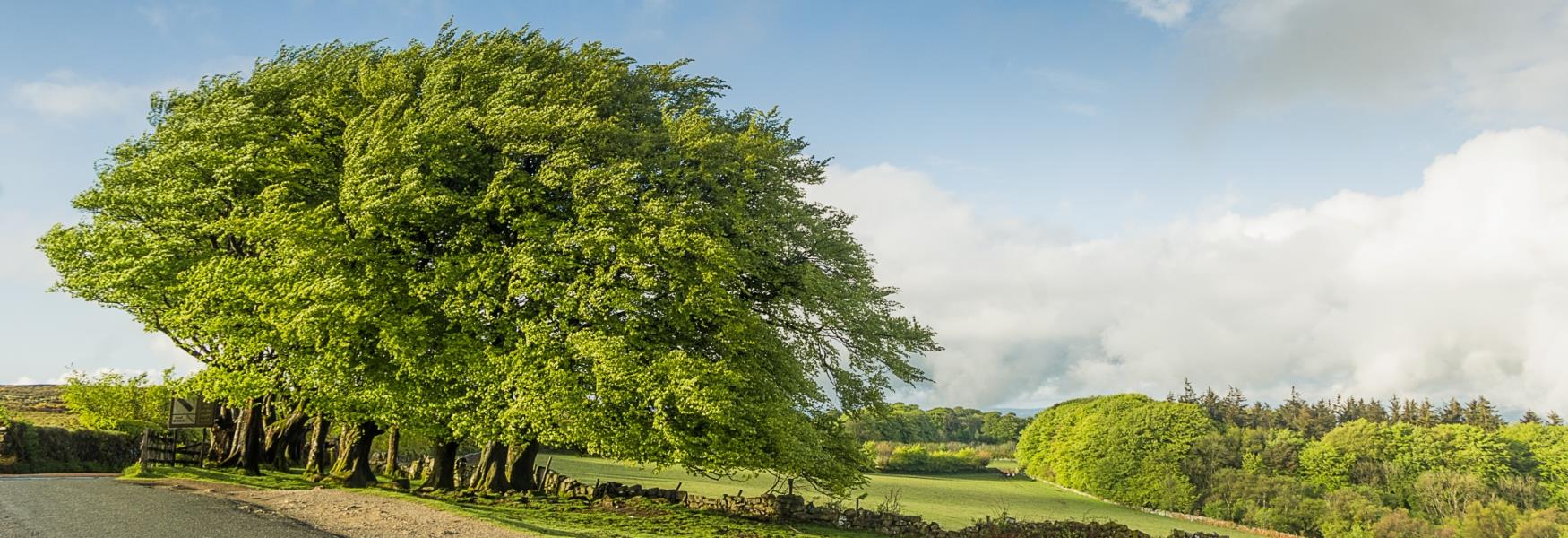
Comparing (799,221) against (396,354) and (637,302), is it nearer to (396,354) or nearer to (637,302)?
(637,302)

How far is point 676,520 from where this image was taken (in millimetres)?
28828

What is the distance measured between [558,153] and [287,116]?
511 inches

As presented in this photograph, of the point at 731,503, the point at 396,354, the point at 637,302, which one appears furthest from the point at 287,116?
the point at 731,503

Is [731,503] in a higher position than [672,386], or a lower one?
lower

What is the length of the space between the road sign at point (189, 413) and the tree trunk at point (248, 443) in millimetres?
1367

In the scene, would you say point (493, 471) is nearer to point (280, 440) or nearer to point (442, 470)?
point (442, 470)

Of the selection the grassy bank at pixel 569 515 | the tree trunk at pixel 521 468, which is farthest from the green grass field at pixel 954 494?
the grassy bank at pixel 569 515

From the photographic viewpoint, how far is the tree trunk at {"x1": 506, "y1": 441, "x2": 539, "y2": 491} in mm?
33494

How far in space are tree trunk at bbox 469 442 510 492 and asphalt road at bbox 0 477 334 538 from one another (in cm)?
942

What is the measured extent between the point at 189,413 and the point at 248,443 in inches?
111

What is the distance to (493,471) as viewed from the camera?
3312 centimetres

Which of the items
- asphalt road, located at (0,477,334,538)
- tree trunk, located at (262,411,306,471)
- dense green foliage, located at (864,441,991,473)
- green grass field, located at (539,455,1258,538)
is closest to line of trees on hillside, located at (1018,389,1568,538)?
green grass field, located at (539,455,1258,538)

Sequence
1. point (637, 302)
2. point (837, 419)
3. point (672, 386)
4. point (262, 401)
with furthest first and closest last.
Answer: point (262, 401) < point (837, 419) < point (637, 302) < point (672, 386)

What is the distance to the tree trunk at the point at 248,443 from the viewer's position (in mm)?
37125
